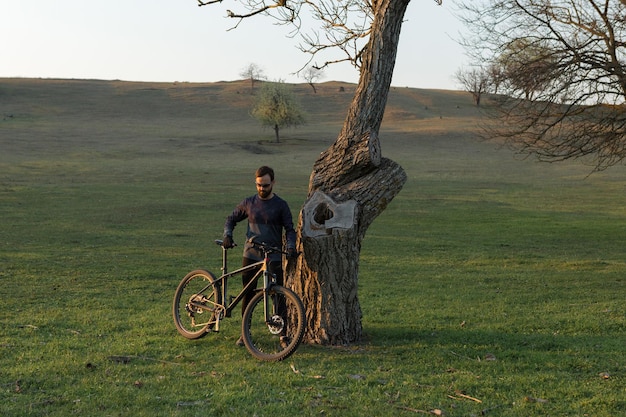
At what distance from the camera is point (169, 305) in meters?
11.2

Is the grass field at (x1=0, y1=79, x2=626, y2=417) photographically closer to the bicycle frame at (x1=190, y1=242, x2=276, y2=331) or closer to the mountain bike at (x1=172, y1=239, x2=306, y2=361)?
the mountain bike at (x1=172, y1=239, x2=306, y2=361)

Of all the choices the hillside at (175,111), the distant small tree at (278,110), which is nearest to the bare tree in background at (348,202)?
the hillside at (175,111)

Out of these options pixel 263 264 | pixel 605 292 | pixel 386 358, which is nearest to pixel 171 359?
pixel 263 264

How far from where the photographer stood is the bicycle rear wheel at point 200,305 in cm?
851

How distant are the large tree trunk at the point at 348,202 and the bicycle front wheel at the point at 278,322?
440mm

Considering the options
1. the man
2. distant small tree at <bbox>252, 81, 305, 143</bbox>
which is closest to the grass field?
the man

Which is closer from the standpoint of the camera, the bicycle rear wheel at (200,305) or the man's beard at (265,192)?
the man's beard at (265,192)

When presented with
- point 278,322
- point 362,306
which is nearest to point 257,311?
point 278,322

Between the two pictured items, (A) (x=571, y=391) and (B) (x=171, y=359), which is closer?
(A) (x=571, y=391)

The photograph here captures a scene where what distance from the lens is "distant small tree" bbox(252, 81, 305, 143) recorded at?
3164 inches

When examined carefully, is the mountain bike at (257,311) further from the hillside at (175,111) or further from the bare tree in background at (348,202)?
the hillside at (175,111)

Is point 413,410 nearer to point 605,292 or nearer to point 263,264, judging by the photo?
point 263,264

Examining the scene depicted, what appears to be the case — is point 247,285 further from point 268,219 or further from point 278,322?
point 268,219

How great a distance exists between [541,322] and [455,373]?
349 centimetres
